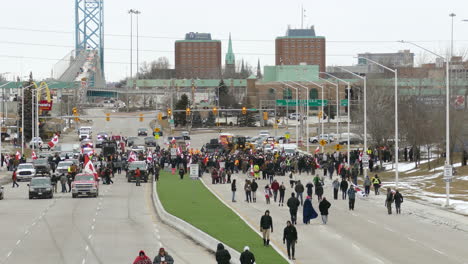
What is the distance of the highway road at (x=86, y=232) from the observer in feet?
86.5

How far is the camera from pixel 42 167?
208 ft

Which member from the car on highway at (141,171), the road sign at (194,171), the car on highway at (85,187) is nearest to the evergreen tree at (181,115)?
the car on highway at (141,171)

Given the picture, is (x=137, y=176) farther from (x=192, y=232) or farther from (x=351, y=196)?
(x=192, y=232)

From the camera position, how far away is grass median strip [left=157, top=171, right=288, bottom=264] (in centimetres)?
2669

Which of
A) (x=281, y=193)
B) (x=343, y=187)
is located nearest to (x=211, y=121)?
(x=343, y=187)

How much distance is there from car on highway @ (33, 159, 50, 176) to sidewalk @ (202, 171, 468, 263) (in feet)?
68.5

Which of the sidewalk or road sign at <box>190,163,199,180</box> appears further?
road sign at <box>190,163,199,180</box>

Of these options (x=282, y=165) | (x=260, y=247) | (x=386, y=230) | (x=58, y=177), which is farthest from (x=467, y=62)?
(x=260, y=247)

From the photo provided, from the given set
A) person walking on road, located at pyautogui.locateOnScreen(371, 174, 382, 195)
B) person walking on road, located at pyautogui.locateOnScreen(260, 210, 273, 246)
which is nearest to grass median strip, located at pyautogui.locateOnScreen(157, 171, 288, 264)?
person walking on road, located at pyautogui.locateOnScreen(260, 210, 273, 246)

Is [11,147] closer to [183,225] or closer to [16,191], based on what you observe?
[16,191]

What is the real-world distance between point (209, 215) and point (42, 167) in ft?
97.5

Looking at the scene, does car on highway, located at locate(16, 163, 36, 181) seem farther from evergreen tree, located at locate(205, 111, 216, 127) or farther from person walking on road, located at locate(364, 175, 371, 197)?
evergreen tree, located at locate(205, 111, 216, 127)

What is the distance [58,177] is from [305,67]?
372 ft

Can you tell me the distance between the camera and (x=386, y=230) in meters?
32.8
